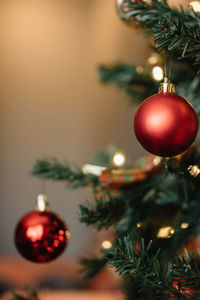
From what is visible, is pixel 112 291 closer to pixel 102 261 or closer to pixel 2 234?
pixel 2 234

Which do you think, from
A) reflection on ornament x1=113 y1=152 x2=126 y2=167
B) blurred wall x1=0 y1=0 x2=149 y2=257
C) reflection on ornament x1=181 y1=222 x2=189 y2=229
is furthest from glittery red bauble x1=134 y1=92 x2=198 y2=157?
Answer: blurred wall x1=0 y1=0 x2=149 y2=257

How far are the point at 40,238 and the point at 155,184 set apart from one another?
0.21 m

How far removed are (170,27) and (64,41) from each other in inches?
75.4

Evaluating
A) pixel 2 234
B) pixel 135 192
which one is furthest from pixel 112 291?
pixel 135 192

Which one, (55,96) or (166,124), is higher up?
(55,96)

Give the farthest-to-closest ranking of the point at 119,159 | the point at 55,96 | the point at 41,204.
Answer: the point at 55,96, the point at 119,159, the point at 41,204

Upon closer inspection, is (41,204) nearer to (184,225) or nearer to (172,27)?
(184,225)

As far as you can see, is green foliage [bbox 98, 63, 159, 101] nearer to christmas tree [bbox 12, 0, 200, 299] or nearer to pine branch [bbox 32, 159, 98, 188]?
christmas tree [bbox 12, 0, 200, 299]

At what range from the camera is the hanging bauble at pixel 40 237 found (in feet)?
1.68

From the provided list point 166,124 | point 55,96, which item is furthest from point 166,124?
point 55,96

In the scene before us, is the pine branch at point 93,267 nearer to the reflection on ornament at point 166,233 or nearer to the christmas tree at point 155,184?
the christmas tree at point 155,184

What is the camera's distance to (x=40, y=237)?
514 mm

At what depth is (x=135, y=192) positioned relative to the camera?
1.81 feet

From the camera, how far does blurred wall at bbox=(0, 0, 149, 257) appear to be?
81.9 inches
